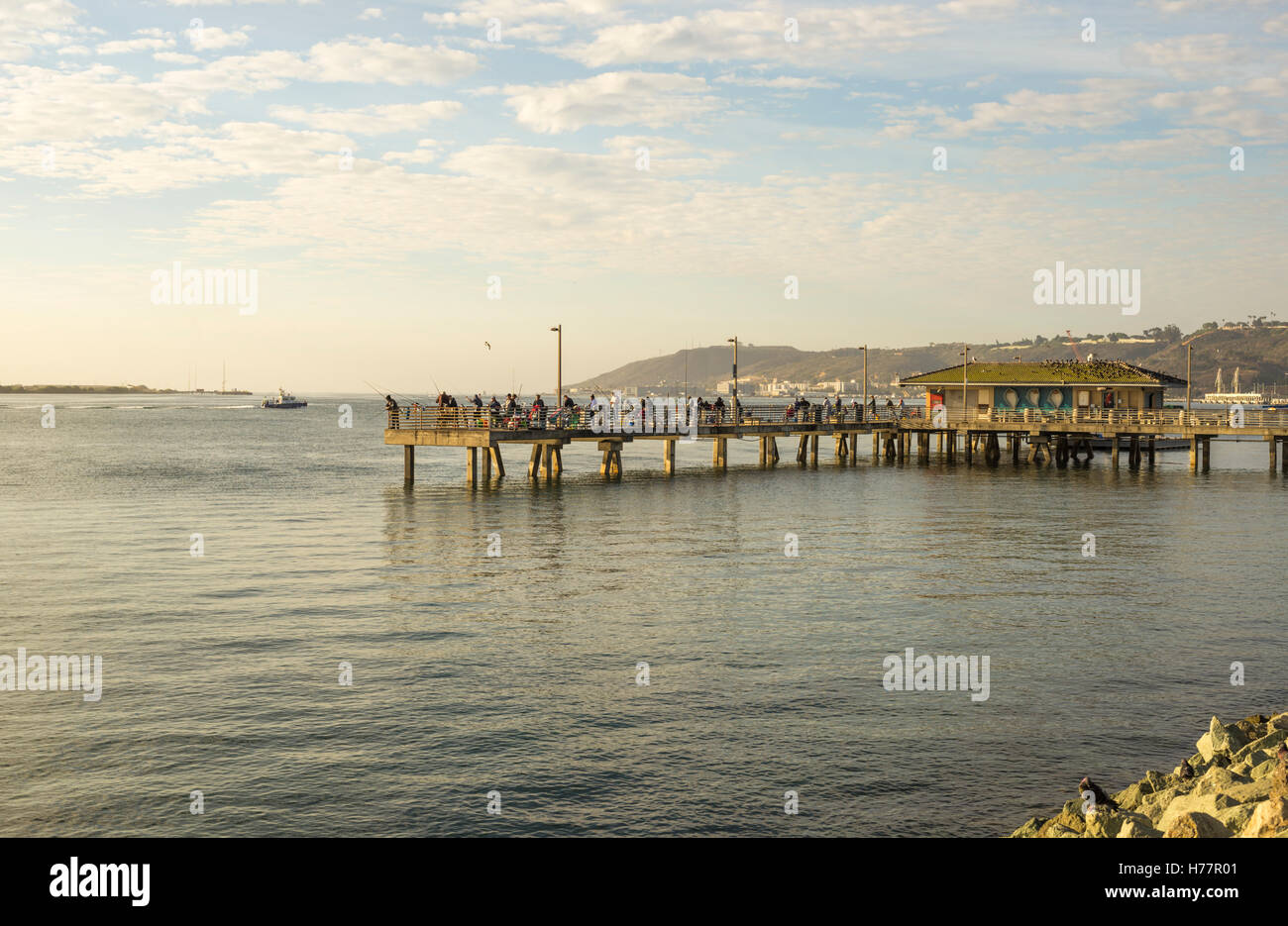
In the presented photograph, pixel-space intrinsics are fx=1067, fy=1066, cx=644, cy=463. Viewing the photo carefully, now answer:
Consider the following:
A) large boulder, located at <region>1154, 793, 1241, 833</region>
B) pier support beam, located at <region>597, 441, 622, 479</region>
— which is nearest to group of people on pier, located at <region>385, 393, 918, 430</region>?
pier support beam, located at <region>597, 441, 622, 479</region>

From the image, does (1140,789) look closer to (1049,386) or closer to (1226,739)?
(1226,739)

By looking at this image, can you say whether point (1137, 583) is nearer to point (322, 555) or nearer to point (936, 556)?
point (936, 556)

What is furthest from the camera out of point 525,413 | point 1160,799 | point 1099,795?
point 525,413

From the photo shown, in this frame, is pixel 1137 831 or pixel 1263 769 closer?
pixel 1137 831

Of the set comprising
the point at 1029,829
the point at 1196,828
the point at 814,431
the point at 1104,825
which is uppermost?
the point at 814,431

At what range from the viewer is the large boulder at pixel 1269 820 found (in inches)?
367

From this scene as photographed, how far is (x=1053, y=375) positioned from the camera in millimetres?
74188

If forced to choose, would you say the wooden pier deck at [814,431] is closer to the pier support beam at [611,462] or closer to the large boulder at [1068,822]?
the pier support beam at [611,462]

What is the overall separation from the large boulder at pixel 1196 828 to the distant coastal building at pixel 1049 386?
65.3m

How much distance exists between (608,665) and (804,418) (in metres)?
56.1

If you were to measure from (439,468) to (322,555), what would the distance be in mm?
42952

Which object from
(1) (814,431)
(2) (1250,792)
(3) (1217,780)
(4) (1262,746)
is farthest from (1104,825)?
(1) (814,431)

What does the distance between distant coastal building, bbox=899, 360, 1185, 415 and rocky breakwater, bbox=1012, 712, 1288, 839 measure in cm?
6204

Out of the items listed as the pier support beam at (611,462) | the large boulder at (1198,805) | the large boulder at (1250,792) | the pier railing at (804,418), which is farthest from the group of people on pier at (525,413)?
the large boulder at (1250,792)
